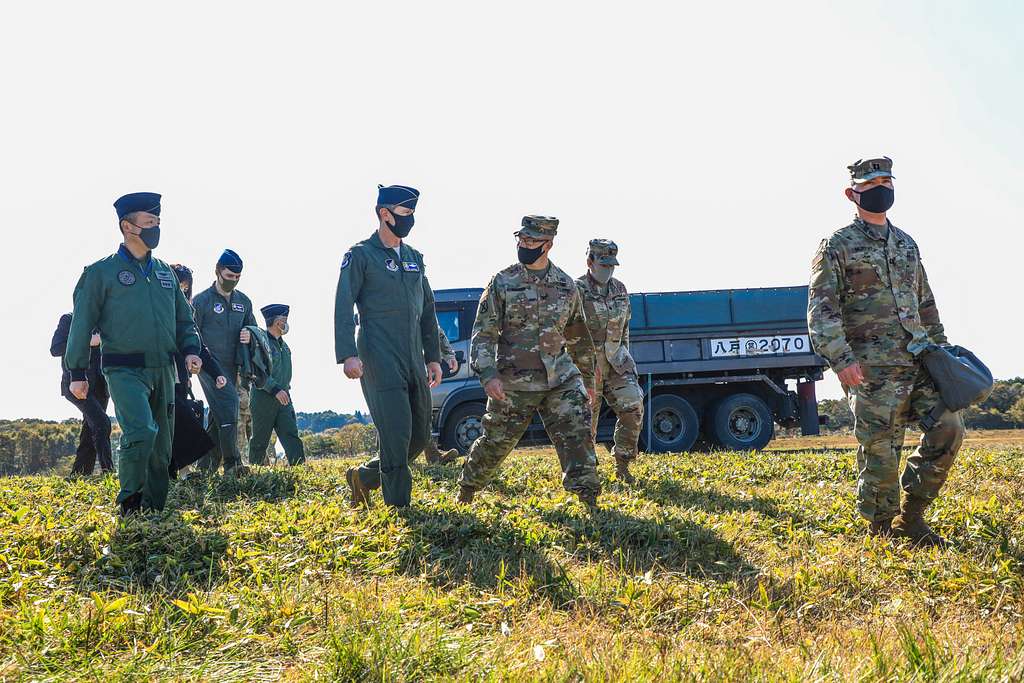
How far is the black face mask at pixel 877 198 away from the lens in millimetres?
5297

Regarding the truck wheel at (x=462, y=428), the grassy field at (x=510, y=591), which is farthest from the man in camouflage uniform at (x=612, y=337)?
the truck wheel at (x=462, y=428)

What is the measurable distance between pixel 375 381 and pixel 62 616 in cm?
270

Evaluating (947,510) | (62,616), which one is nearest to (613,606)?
(62,616)

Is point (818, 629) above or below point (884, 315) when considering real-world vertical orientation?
below

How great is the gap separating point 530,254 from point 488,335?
62cm

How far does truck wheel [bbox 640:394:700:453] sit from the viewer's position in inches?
523

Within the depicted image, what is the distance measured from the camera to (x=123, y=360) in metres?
5.95

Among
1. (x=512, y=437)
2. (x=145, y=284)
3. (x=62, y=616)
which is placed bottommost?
(x=62, y=616)

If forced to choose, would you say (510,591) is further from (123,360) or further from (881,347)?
(123,360)


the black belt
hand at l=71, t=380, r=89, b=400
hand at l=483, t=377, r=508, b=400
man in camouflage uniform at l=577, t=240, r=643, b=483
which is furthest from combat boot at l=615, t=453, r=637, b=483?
hand at l=71, t=380, r=89, b=400

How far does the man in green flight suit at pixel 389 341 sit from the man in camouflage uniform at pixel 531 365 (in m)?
0.43

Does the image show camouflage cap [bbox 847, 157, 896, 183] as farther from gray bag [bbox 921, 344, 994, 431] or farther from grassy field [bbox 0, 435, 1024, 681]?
grassy field [bbox 0, 435, 1024, 681]

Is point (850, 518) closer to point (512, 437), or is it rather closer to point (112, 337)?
point (512, 437)

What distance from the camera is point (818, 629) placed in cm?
368
